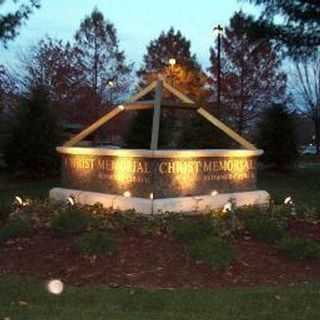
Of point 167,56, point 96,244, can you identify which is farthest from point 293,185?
point 167,56

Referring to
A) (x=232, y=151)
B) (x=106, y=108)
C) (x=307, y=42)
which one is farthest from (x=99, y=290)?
(x=106, y=108)

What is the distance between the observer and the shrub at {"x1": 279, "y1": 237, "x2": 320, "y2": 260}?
9.27 m

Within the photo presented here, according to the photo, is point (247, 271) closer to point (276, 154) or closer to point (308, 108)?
point (276, 154)

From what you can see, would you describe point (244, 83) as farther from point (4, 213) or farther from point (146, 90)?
point (4, 213)

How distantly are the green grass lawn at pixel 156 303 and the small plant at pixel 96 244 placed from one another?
1012 mm

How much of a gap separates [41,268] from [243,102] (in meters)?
48.8

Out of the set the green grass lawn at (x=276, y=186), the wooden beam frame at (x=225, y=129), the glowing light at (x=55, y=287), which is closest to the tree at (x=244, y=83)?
the green grass lawn at (x=276, y=186)

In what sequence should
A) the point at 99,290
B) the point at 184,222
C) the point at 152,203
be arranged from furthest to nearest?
the point at 152,203 → the point at 184,222 → the point at 99,290

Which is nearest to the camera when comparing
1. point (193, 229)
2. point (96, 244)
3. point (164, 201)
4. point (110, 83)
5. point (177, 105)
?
point (96, 244)

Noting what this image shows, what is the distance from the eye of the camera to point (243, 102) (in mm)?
56844

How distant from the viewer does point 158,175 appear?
40.3 ft

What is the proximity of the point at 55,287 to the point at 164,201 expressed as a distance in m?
4.41

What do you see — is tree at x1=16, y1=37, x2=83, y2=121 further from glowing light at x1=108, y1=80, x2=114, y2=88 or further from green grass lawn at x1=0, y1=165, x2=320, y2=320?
green grass lawn at x1=0, y1=165, x2=320, y2=320

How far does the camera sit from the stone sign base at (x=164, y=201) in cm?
1205
